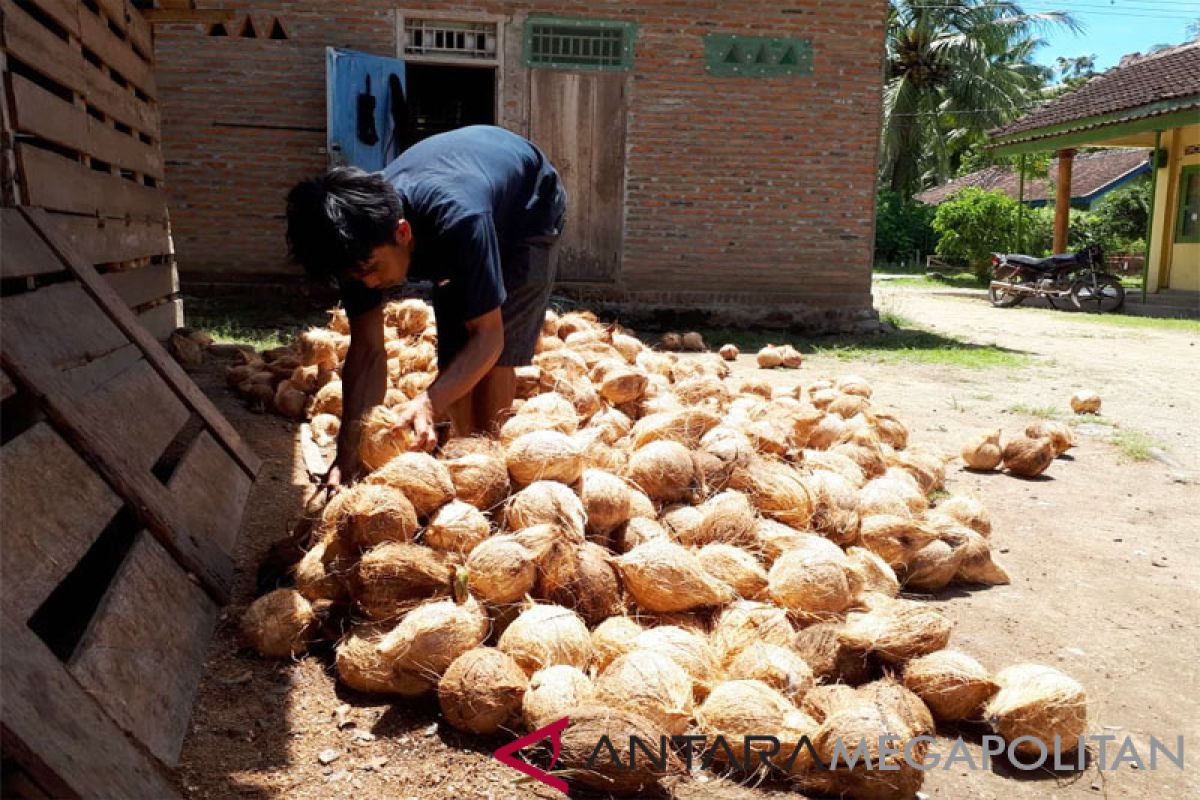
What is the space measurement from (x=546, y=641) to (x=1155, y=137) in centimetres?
2017

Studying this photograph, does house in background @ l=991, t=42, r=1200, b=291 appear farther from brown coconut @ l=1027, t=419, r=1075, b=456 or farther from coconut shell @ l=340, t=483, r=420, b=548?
coconut shell @ l=340, t=483, r=420, b=548

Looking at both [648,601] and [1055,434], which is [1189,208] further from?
[648,601]

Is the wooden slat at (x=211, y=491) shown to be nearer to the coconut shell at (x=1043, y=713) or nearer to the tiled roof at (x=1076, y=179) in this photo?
the coconut shell at (x=1043, y=713)

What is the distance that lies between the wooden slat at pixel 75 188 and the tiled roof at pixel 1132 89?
16204 millimetres

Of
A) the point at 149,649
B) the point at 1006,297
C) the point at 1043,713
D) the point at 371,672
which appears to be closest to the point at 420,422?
the point at 371,672

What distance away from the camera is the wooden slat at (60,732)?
1.58m

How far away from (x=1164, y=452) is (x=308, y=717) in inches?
210

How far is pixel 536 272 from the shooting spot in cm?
384

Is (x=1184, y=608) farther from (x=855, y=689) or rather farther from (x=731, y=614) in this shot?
(x=731, y=614)

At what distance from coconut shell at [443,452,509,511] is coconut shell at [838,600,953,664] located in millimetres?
A: 1185

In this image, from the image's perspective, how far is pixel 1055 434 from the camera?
18.0ft

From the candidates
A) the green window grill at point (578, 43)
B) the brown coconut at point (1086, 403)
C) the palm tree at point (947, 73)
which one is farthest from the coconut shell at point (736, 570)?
the palm tree at point (947, 73)

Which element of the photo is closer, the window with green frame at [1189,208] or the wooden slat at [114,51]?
the wooden slat at [114,51]

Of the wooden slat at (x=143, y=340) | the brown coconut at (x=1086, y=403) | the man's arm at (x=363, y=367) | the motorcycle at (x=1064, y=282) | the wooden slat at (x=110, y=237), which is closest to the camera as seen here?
the wooden slat at (x=143, y=340)
